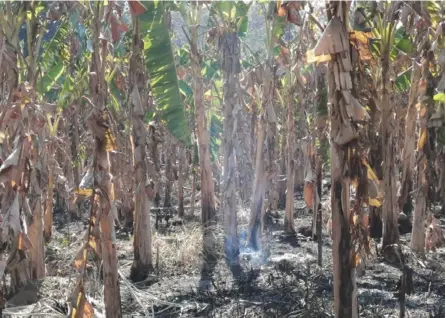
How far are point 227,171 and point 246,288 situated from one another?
252cm

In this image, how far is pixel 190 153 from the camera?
63.5ft

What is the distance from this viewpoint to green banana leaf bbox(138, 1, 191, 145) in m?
7.83

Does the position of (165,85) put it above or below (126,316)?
above

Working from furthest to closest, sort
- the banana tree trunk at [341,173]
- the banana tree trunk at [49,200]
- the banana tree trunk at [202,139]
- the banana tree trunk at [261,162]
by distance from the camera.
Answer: the banana tree trunk at [202,139]
the banana tree trunk at [49,200]
the banana tree trunk at [261,162]
the banana tree trunk at [341,173]

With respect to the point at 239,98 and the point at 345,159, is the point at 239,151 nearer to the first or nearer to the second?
the point at 239,98

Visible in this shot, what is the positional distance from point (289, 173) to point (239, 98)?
265cm

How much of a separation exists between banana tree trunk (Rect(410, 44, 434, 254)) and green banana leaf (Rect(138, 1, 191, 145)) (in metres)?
3.25

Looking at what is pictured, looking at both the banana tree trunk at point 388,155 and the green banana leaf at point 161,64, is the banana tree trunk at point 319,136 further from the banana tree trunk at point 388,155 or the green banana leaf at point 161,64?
the green banana leaf at point 161,64

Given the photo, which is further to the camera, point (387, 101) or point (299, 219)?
point (299, 219)

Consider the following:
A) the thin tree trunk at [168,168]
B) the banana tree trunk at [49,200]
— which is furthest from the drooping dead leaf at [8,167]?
the thin tree trunk at [168,168]

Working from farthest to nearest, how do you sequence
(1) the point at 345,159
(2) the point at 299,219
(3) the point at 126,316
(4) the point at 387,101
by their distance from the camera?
(2) the point at 299,219 → (4) the point at 387,101 → (3) the point at 126,316 → (1) the point at 345,159

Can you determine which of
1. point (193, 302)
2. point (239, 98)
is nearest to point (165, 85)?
point (239, 98)

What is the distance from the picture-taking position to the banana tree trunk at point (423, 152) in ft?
21.9

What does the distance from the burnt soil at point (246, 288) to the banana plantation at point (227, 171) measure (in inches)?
1.6
